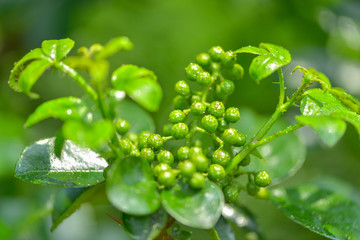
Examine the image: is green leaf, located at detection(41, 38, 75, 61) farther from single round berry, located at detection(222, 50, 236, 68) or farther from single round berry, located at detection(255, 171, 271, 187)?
single round berry, located at detection(255, 171, 271, 187)

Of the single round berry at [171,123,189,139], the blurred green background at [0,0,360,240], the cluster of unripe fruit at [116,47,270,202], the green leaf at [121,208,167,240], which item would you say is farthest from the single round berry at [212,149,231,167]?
the blurred green background at [0,0,360,240]

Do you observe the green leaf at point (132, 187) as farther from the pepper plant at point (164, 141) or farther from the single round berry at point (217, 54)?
the single round berry at point (217, 54)

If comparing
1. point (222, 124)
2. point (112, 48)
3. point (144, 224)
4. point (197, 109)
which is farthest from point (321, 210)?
point (112, 48)

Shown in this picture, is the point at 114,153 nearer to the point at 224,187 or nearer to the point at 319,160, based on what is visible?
the point at 224,187

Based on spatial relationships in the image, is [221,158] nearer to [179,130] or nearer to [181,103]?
[179,130]

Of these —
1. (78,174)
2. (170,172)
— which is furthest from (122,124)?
(170,172)
